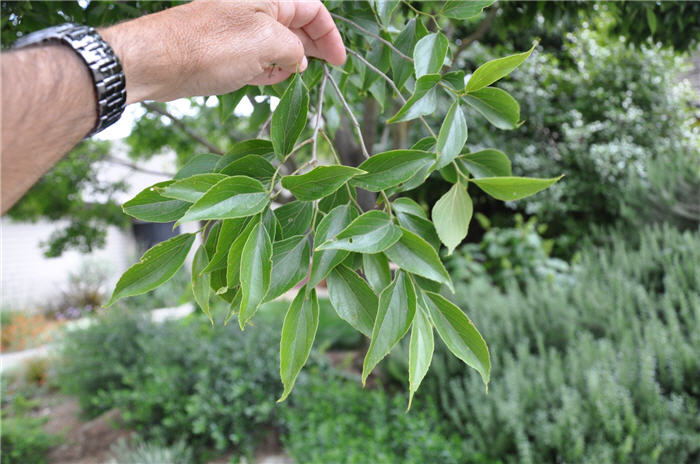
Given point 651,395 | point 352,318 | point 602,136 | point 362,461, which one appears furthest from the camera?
point 602,136

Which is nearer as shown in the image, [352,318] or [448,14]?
[352,318]

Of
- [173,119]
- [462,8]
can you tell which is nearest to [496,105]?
[462,8]

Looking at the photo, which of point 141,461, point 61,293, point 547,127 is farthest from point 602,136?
point 61,293

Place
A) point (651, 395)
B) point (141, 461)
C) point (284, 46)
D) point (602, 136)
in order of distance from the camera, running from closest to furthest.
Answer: point (284, 46), point (651, 395), point (141, 461), point (602, 136)

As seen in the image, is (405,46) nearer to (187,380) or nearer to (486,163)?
(486,163)

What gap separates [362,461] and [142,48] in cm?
207

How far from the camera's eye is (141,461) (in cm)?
271

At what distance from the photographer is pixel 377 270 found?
550mm

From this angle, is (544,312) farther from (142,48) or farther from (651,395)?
(142,48)

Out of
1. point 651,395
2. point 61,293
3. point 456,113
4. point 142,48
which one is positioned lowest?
point 61,293

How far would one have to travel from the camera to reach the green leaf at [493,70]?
52 cm

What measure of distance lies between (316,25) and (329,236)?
1.28 ft

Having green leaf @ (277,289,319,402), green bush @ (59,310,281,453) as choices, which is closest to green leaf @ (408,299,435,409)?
green leaf @ (277,289,319,402)

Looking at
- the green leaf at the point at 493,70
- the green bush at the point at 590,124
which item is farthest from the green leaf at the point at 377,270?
the green bush at the point at 590,124
